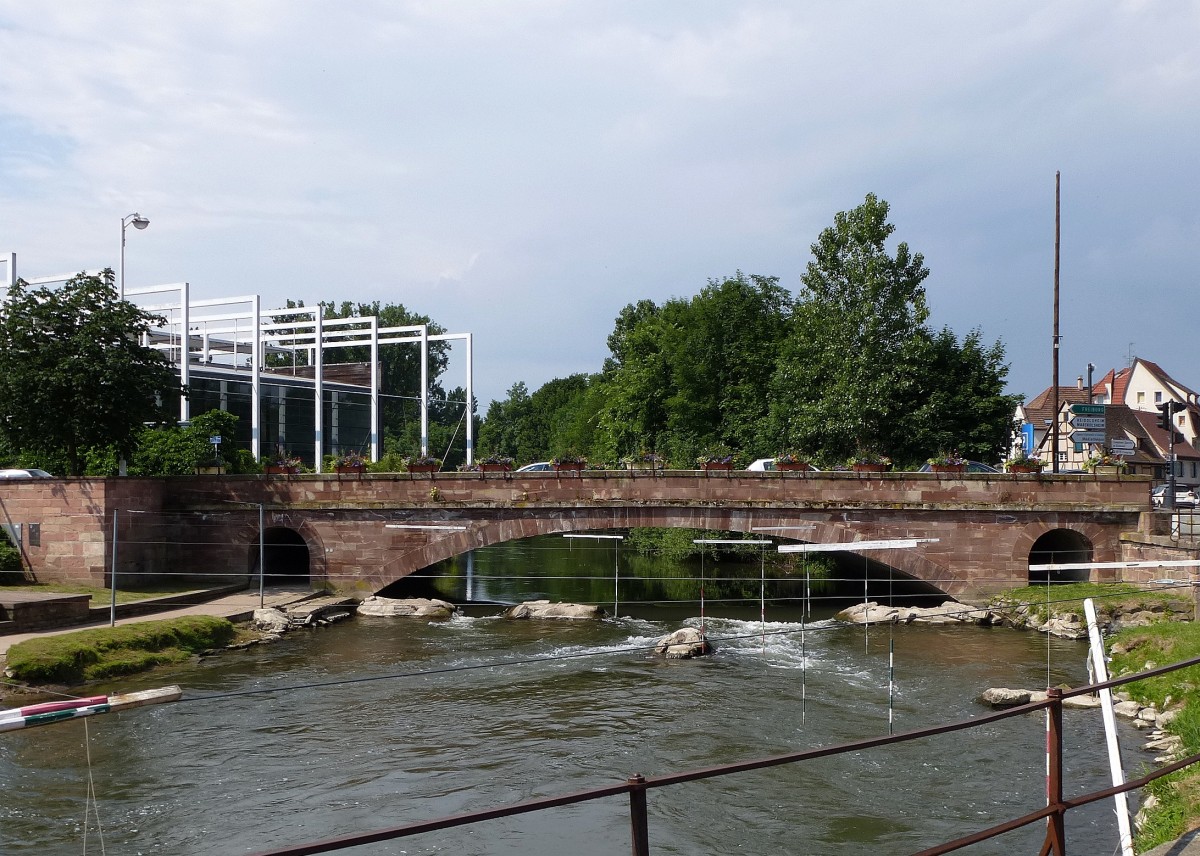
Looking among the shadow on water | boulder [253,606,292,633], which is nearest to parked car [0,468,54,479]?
boulder [253,606,292,633]

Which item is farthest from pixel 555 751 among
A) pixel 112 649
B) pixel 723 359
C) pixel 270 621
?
pixel 723 359

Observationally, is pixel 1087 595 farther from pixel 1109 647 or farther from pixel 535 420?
pixel 535 420

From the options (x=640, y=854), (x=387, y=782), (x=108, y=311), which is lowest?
(x=387, y=782)

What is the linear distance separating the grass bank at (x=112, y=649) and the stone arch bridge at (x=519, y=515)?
16.7 feet

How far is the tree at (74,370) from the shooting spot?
26578mm

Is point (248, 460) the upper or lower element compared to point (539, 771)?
upper

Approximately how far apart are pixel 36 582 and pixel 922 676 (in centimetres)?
2123

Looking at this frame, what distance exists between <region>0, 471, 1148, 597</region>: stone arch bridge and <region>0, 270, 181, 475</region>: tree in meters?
1.50

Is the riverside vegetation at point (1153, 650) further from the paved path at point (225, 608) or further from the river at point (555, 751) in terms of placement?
the paved path at point (225, 608)

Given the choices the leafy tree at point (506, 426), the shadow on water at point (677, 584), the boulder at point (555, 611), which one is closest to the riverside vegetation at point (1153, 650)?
the shadow on water at point (677, 584)

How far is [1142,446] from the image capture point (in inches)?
2448

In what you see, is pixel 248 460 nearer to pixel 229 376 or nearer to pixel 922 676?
pixel 229 376

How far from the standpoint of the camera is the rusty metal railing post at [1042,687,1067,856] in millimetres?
4664

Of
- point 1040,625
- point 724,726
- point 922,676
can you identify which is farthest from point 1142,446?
point 724,726
